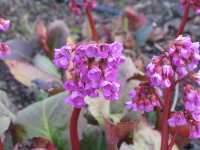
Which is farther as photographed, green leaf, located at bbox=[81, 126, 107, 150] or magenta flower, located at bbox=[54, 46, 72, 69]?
green leaf, located at bbox=[81, 126, 107, 150]

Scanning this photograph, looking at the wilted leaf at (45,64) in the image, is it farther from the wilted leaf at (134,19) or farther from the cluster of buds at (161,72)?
the cluster of buds at (161,72)

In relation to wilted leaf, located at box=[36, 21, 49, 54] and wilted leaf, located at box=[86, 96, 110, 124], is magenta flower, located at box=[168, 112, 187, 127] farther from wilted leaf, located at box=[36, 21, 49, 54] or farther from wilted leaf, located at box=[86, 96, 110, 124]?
wilted leaf, located at box=[36, 21, 49, 54]

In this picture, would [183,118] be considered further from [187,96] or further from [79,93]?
[79,93]

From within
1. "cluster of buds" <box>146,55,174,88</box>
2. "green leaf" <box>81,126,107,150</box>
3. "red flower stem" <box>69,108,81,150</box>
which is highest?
"cluster of buds" <box>146,55,174,88</box>

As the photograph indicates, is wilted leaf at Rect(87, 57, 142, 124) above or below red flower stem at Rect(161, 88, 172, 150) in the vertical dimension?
below

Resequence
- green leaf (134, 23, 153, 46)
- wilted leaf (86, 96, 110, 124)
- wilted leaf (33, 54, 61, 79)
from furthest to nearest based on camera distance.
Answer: green leaf (134, 23, 153, 46), wilted leaf (33, 54, 61, 79), wilted leaf (86, 96, 110, 124)

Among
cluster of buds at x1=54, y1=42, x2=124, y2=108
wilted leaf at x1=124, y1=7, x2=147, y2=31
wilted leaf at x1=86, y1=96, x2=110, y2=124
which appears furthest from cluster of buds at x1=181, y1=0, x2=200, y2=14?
wilted leaf at x1=124, y1=7, x2=147, y2=31

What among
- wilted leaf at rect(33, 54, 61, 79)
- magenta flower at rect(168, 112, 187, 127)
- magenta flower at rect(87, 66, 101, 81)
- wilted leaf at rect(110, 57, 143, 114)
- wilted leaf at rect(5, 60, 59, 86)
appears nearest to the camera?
magenta flower at rect(87, 66, 101, 81)

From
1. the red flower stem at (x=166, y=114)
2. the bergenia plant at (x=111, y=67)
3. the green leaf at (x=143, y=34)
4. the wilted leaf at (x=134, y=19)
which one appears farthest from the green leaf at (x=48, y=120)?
the wilted leaf at (x=134, y=19)

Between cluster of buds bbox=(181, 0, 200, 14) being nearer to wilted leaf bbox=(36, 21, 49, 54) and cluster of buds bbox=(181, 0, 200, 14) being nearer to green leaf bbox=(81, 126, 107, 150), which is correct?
green leaf bbox=(81, 126, 107, 150)
